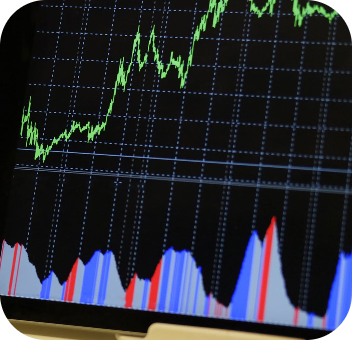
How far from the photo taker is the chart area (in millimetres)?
1000

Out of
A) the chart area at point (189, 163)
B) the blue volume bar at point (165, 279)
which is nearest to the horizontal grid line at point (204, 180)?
the chart area at point (189, 163)

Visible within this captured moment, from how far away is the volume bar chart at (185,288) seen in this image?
3.23ft

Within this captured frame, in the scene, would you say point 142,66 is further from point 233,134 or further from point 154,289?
point 154,289

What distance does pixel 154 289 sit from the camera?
103 centimetres

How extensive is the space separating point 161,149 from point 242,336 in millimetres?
391

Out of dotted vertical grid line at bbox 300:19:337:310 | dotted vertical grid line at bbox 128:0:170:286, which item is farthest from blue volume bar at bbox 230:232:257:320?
dotted vertical grid line at bbox 128:0:170:286

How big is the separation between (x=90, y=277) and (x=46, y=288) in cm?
9

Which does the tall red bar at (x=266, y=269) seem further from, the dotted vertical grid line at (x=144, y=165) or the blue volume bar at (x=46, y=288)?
the blue volume bar at (x=46, y=288)

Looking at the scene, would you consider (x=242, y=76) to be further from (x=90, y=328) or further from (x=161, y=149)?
(x=90, y=328)

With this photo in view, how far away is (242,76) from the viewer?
1.04 metres

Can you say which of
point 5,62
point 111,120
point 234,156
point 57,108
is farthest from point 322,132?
point 5,62

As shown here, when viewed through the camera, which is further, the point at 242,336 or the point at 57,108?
the point at 57,108

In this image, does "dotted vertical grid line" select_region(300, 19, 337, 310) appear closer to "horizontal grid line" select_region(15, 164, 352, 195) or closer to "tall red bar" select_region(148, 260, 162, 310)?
"horizontal grid line" select_region(15, 164, 352, 195)

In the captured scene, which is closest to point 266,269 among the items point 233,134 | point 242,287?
point 242,287
